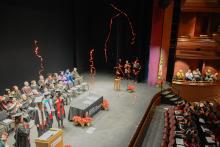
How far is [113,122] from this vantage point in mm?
7523

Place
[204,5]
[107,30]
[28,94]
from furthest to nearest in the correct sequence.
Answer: [107,30] < [204,5] < [28,94]

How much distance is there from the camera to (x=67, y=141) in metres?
6.31

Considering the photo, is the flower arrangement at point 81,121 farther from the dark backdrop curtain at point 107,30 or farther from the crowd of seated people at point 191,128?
the dark backdrop curtain at point 107,30

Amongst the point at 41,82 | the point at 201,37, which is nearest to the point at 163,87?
the point at 201,37

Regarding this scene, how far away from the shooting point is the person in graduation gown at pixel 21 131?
16.7 feet

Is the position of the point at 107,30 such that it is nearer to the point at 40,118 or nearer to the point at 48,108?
the point at 48,108

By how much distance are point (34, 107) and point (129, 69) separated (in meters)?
5.61

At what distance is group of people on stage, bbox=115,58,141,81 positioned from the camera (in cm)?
1132

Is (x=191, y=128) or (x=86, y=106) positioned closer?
(x=191, y=128)

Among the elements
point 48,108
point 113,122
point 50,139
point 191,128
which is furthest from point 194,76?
point 50,139

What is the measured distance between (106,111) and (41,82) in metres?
2.60

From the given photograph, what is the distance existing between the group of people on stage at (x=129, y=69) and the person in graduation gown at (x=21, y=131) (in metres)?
6.65

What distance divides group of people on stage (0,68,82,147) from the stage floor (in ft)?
1.87

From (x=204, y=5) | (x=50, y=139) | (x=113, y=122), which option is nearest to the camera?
(x=50, y=139)
